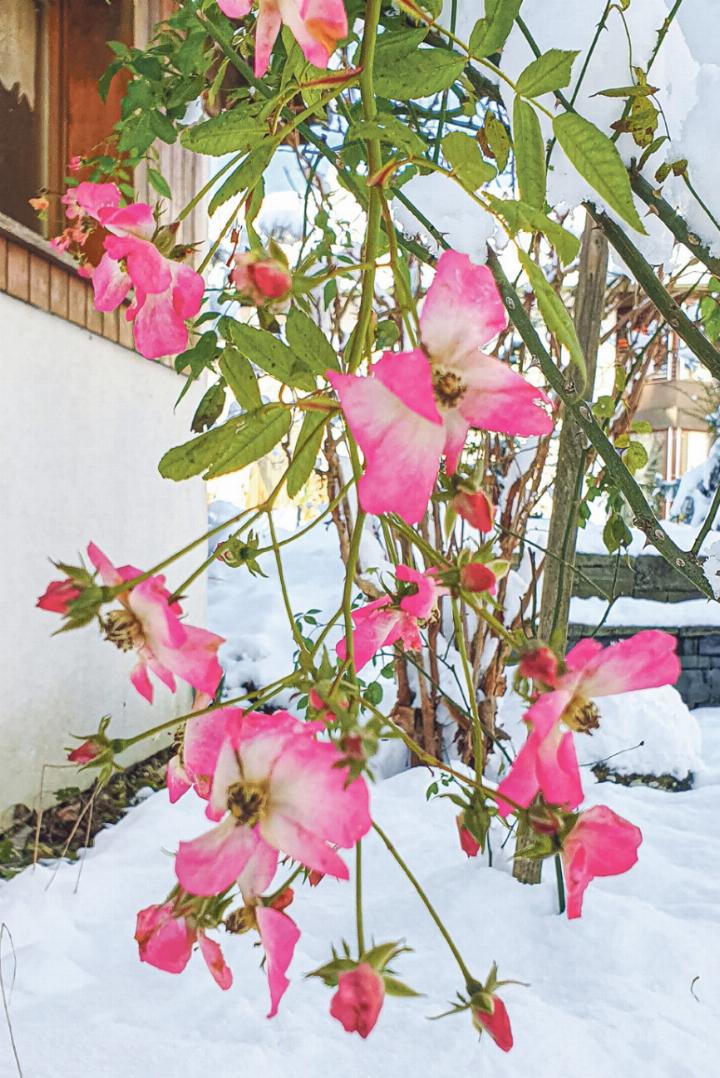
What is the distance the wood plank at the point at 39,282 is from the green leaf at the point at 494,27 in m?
2.06

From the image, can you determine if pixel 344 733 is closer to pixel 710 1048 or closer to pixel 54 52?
pixel 710 1048

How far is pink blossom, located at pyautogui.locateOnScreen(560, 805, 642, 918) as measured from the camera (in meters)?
0.35

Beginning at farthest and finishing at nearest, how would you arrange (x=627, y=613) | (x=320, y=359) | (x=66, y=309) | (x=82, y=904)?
1. (x=627, y=613)
2. (x=66, y=309)
3. (x=82, y=904)
4. (x=320, y=359)

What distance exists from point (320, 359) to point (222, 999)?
1197mm

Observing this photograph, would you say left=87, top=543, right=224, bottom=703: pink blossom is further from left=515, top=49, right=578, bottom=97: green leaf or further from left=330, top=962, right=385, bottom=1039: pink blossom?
left=515, top=49, right=578, bottom=97: green leaf

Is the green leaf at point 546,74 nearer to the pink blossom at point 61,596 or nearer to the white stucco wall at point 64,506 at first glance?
the pink blossom at point 61,596

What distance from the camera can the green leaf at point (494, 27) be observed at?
0.47 metres

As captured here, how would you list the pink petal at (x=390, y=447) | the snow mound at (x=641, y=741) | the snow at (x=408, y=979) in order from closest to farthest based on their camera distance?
the pink petal at (x=390, y=447) → the snow at (x=408, y=979) → the snow mound at (x=641, y=741)

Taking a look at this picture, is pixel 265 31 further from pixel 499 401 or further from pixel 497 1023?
pixel 497 1023

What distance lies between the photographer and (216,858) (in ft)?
1.00

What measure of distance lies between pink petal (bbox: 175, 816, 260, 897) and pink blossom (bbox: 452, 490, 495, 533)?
140mm

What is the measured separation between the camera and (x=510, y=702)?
3.35m

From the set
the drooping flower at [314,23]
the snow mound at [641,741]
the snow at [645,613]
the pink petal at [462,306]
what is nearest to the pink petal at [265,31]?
the drooping flower at [314,23]

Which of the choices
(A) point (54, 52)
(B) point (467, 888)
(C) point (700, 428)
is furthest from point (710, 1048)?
(C) point (700, 428)
